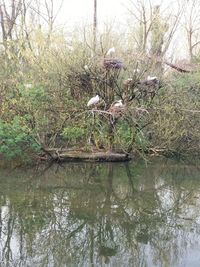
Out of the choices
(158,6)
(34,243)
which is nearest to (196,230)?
(34,243)

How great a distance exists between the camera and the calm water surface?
17.9ft

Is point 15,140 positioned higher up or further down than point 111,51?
further down

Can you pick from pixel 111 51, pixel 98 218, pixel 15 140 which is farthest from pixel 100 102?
pixel 98 218

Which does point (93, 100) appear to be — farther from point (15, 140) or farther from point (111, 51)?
point (15, 140)

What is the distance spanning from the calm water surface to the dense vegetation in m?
1.44

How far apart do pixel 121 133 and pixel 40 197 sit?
171 inches

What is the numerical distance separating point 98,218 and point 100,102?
525 centimetres

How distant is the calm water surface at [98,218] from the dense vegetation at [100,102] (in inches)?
56.5

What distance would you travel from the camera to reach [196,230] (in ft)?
21.2

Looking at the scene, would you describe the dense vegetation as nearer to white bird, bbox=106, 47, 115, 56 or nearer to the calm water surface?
white bird, bbox=106, 47, 115, 56

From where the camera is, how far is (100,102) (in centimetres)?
1165

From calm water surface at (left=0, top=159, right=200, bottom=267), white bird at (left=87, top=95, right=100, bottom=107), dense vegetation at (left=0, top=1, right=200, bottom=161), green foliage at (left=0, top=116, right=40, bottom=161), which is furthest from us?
dense vegetation at (left=0, top=1, right=200, bottom=161)

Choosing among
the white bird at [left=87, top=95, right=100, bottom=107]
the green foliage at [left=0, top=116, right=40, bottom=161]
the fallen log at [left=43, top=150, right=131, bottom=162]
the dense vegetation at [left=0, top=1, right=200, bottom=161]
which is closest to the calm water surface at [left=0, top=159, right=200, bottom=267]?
the green foliage at [left=0, top=116, right=40, bottom=161]

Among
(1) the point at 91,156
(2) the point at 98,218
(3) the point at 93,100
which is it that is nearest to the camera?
(2) the point at 98,218
